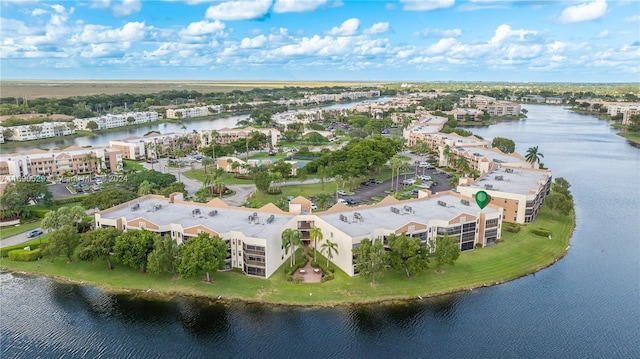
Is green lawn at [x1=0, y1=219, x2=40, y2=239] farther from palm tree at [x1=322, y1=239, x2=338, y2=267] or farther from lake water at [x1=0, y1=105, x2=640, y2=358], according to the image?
palm tree at [x1=322, y1=239, x2=338, y2=267]

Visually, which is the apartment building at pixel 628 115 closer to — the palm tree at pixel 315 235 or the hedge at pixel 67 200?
the palm tree at pixel 315 235

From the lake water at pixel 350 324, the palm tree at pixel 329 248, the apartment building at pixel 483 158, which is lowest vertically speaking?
the lake water at pixel 350 324

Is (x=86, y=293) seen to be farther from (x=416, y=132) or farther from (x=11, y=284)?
(x=416, y=132)

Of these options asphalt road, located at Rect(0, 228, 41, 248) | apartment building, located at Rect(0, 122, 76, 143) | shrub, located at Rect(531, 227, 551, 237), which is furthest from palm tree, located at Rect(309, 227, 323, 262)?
apartment building, located at Rect(0, 122, 76, 143)

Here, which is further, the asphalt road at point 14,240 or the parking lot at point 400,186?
the parking lot at point 400,186

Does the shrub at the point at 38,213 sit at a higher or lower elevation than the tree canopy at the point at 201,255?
lower

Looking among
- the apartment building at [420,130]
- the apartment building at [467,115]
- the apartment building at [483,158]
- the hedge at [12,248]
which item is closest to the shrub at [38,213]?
the hedge at [12,248]

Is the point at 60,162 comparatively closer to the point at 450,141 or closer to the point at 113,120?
the point at 113,120
